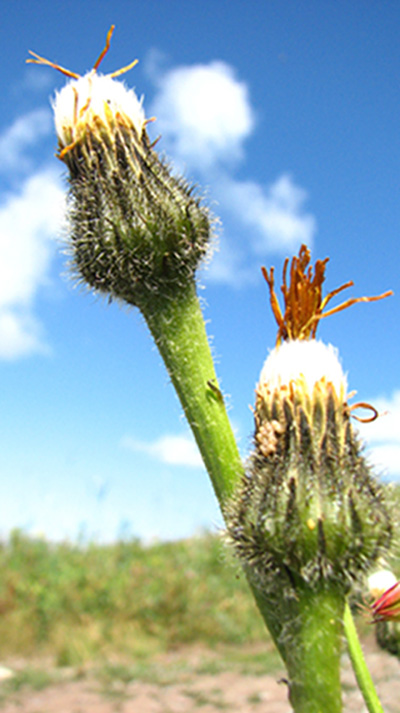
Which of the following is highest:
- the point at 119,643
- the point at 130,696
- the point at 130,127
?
the point at 130,127

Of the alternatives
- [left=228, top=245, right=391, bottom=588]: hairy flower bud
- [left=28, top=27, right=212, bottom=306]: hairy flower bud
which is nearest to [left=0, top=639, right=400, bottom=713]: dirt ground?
[left=228, top=245, right=391, bottom=588]: hairy flower bud

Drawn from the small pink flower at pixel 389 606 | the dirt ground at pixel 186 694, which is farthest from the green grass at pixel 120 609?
the small pink flower at pixel 389 606

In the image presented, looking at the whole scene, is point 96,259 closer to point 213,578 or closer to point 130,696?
point 130,696

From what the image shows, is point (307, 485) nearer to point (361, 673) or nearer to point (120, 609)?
point (361, 673)

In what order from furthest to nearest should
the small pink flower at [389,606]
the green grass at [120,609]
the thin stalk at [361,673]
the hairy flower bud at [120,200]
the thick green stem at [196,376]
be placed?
the green grass at [120,609], the hairy flower bud at [120,200], the thick green stem at [196,376], the small pink flower at [389,606], the thin stalk at [361,673]

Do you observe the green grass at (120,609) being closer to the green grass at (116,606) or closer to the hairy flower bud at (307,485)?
the green grass at (116,606)

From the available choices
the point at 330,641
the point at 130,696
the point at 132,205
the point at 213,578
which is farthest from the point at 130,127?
the point at 213,578

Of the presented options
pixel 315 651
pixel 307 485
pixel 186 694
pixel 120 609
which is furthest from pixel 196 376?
pixel 120 609
